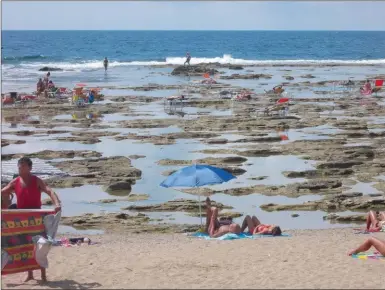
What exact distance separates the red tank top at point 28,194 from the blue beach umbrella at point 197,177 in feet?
17.0

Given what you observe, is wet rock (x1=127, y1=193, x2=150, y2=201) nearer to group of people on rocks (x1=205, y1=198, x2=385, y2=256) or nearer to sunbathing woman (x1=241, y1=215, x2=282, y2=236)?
group of people on rocks (x1=205, y1=198, x2=385, y2=256)

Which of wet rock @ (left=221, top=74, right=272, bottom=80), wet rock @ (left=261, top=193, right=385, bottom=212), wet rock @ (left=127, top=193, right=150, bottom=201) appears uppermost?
wet rock @ (left=221, top=74, right=272, bottom=80)

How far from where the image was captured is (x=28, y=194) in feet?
33.1

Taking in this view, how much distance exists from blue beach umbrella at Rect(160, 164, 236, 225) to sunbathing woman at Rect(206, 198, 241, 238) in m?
0.63

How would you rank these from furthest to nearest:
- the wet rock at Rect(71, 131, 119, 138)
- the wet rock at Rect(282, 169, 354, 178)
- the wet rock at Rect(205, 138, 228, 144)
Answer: the wet rock at Rect(71, 131, 119, 138), the wet rock at Rect(205, 138, 228, 144), the wet rock at Rect(282, 169, 354, 178)

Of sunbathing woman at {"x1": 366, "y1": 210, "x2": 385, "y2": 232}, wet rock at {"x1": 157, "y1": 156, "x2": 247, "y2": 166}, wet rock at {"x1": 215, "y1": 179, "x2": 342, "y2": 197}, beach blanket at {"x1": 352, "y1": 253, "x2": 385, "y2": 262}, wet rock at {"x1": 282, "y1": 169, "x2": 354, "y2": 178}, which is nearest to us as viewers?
beach blanket at {"x1": 352, "y1": 253, "x2": 385, "y2": 262}

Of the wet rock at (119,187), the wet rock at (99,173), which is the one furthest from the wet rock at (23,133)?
the wet rock at (119,187)

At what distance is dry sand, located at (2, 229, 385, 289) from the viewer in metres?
10.2

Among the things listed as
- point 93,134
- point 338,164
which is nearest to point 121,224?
point 338,164

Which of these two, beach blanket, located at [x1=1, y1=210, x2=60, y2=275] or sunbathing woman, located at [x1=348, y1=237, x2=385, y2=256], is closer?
beach blanket, located at [x1=1, y1=210, x2=60, y2=275]

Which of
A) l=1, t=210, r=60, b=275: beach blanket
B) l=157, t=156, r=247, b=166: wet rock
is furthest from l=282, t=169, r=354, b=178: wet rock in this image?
l=1, t=210, r=60, b=275: beach blanket

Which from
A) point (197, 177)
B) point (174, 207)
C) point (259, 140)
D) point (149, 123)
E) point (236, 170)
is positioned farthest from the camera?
point (149, 123)

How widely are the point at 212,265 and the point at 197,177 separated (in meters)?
3.87

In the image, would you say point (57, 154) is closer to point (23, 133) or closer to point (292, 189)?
point (23, 133)
